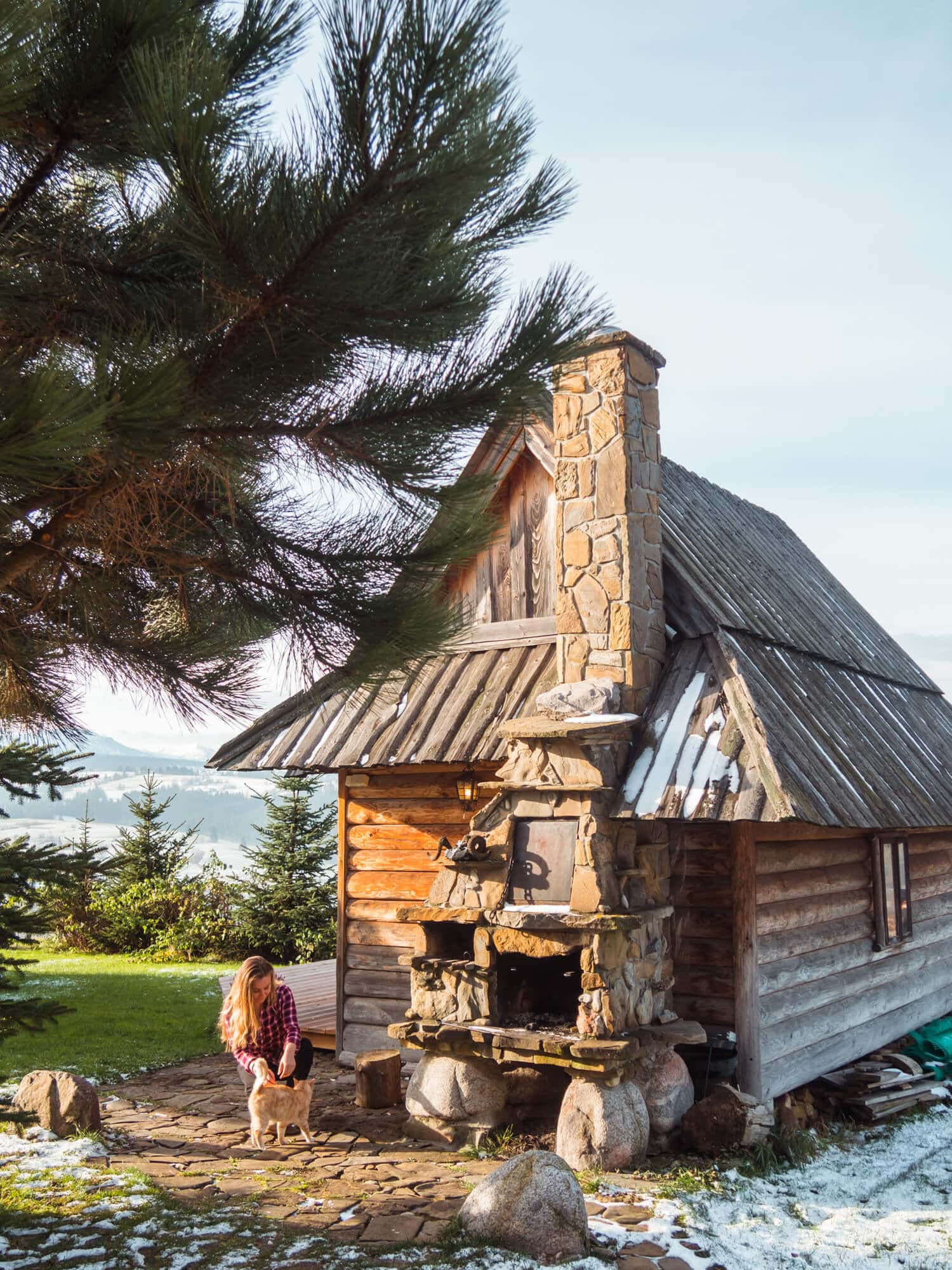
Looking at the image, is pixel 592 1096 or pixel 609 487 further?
pixel 609 487

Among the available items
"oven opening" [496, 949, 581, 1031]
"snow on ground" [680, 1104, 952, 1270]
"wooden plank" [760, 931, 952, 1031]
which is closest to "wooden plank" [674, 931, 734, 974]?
"wooden plank" [760, 931, 952, 1031]

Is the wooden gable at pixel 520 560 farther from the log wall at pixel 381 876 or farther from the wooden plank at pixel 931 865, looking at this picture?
the wooden plank at pixel 931 865

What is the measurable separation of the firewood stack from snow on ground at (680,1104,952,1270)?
0.76 m

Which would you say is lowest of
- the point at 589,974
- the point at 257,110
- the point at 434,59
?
the point at 589,974

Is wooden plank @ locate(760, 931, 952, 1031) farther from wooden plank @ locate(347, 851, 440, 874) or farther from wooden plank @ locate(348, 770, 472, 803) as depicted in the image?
wooden plank @ locate(348, 770, 472, 803)

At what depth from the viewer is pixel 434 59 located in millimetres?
3973

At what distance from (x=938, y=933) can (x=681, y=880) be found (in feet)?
19.1

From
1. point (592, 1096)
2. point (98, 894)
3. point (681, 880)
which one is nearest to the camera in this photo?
point (592, 1096)

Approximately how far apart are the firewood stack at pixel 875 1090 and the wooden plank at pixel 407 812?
408cm

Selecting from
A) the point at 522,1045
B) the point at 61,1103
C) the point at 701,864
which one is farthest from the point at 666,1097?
the point at 61,1103

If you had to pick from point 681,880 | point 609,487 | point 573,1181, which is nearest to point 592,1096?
point 573,1181

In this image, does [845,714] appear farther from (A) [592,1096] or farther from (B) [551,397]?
(B) [551,397]

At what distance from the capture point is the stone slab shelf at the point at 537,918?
26.0 feet

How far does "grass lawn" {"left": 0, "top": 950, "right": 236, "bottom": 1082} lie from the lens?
1127 centimetres
